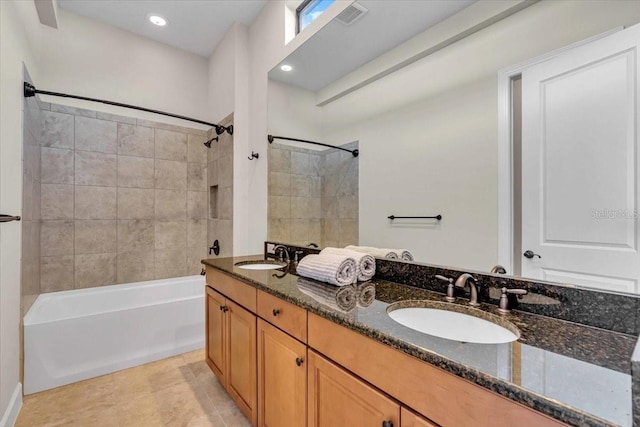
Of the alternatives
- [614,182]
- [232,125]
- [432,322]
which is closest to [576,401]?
[432,322]

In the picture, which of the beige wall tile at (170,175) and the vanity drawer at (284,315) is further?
the beige wall tile at (170,175)

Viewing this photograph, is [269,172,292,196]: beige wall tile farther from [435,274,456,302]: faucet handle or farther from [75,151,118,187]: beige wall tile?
[75,151,118,187]: beige wall tile

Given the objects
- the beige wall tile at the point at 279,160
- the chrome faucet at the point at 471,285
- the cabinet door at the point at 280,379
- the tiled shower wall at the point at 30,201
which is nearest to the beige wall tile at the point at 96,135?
the tiled shower wall at the point at 30,201

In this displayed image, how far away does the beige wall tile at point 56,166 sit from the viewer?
254 centimetres

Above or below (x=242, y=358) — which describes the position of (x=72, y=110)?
above

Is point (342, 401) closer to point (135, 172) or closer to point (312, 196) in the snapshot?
point (312, 196)

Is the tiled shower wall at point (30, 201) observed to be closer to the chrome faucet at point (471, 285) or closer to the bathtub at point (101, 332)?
the bathtub at point (101, 332)

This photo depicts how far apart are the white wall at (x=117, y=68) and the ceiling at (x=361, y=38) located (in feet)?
5.32

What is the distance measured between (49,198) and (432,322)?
318 centimetres

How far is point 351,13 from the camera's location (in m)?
1.73

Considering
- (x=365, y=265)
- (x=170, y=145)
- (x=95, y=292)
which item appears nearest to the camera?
(x=365, y=265)

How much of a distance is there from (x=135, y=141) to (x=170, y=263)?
1.30 m

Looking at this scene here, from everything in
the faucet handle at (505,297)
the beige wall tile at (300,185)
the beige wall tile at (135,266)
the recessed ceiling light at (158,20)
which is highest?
the recessed ceiling light at (158,20)

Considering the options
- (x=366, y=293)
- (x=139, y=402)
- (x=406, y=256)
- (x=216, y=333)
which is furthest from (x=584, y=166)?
(x=139, y=402)
